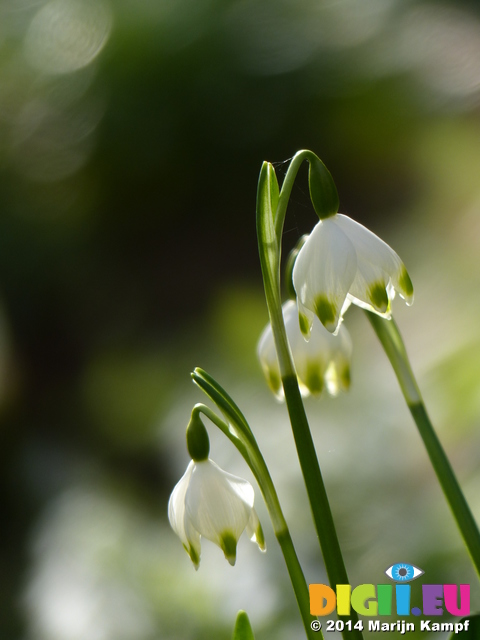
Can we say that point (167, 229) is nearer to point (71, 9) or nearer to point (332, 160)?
point (332, 160)

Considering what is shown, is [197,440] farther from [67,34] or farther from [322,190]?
[67,34]

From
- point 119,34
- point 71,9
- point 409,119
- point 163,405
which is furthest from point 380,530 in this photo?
point 71,9

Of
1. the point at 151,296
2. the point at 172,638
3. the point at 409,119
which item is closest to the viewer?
the point at 172,638

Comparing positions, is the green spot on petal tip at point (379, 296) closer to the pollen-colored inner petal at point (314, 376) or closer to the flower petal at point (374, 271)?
the flower petal at point (374, 271)

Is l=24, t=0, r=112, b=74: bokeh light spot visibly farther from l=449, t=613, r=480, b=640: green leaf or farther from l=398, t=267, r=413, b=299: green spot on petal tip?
l=449, t=613, r=480, b=640: green leaf

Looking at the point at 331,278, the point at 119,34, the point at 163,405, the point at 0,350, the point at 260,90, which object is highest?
the point at 119,34

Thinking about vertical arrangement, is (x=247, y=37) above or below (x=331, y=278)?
above

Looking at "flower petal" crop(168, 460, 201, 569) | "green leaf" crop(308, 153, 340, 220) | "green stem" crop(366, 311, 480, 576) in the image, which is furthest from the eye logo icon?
"green leaf" crop(308, 153, 340, 220)
